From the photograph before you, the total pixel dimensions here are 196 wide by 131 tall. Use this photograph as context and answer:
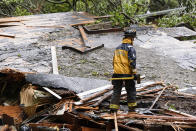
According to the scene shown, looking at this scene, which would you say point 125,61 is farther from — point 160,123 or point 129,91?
point 160,123

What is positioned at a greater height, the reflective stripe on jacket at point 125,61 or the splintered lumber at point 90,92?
the reflective stripe on jacket at point 125,61

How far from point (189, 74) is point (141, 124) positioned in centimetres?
312

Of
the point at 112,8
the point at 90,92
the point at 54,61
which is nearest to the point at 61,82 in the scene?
the point at 90,92

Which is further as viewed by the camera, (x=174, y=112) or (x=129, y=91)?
(x=129, y=91)

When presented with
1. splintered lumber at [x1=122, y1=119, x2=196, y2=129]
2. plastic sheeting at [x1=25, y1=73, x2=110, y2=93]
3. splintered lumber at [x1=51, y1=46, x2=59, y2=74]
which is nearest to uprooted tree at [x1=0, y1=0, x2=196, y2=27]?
splintered lumber at [x1=51, y1=46, x2=59, y2=74]

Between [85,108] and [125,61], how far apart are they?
1.20 metres

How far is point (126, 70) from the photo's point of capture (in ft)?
14.9

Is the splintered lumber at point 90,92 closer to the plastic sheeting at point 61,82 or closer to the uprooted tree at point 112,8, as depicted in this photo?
the plastic sheeting at point 61,82

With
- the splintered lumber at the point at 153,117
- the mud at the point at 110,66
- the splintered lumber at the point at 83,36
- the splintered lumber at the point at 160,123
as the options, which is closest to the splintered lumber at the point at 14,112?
the mud at the point at 110,66

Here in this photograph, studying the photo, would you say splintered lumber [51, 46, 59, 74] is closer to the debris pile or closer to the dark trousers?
the debris pile

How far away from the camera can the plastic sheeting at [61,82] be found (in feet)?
17.0

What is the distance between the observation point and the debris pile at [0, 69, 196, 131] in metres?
4.28

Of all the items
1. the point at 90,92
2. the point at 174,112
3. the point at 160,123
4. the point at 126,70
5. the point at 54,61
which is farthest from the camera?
the point at 54,61

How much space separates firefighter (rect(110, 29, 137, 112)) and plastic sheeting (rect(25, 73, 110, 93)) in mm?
1000
